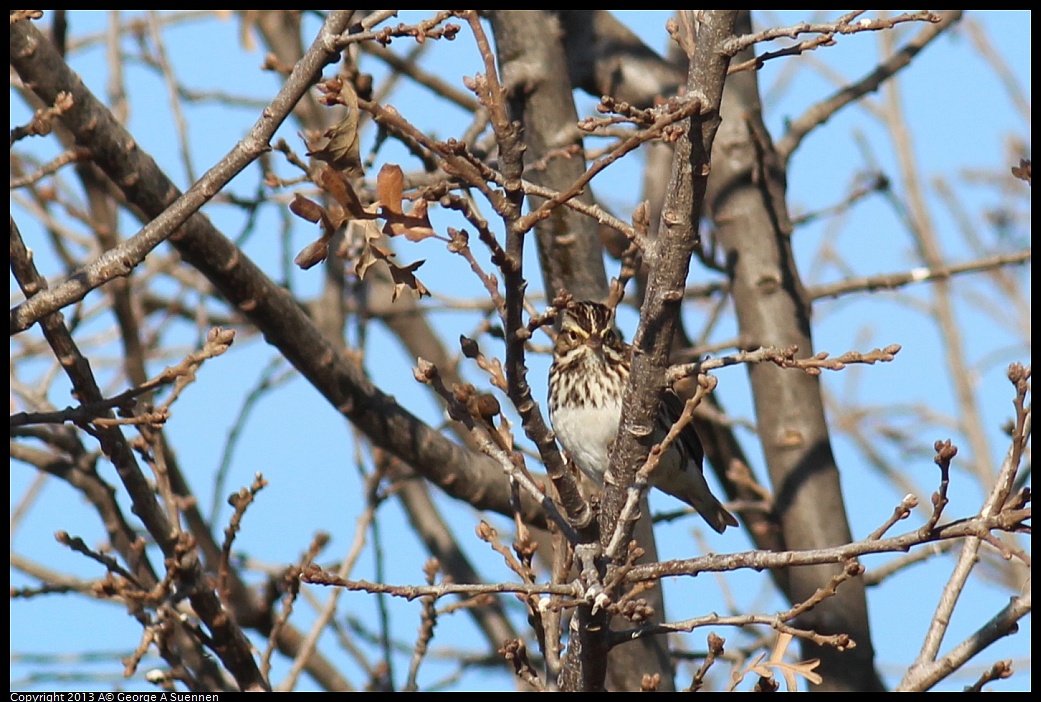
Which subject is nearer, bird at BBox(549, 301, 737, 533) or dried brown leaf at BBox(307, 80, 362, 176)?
dried brown leaf at BBox(307, 80, 362, 176)

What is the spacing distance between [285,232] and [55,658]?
7.90ft

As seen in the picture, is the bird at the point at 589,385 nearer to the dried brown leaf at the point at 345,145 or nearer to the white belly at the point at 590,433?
the white belly at the point at 590,433

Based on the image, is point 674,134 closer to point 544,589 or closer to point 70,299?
point 544,589

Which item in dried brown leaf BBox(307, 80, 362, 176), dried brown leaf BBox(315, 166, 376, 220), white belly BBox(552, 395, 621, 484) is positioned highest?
white belly BBox(552, 395, 621, 484)

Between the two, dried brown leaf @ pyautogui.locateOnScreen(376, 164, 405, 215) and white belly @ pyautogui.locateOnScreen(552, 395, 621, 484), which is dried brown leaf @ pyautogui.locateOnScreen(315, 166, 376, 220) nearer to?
dried brown leaf @ pyautogui.locateOnScreen(376, 164, 405, 215)

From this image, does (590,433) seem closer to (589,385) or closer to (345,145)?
A: (589,385)

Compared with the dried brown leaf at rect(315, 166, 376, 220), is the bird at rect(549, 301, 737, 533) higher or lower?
higher

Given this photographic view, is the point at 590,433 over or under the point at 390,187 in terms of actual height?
over

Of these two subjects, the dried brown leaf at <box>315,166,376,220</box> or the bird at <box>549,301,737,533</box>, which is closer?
the dried brown leaf at <box>315,166,376,220</box>

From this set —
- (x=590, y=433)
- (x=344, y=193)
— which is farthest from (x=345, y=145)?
(x=590, y=433)

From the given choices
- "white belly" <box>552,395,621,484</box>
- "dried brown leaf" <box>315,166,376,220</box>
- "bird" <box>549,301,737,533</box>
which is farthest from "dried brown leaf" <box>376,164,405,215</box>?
"white belly" <box>552,395,621,484</box>

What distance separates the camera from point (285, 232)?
6656 millimetres

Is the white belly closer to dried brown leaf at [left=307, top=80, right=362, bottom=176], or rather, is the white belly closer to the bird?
the bird

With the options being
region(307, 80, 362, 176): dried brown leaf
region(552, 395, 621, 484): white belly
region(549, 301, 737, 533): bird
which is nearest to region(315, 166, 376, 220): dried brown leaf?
region(307, 80, 362, 176): dried brown leaf
